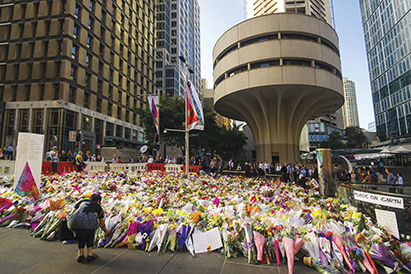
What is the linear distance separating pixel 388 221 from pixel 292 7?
87530 mm

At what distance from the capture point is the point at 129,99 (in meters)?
46.8

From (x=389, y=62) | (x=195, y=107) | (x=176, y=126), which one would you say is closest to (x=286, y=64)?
(x=176, y=126)

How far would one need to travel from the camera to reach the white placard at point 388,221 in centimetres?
480

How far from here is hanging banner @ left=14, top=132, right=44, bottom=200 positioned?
309 inches

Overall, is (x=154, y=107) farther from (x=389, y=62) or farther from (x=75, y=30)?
(x=389, y=62)

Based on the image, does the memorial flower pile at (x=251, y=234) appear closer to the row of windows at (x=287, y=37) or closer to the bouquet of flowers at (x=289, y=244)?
the bouquet of flowers at (x=289, y=244)

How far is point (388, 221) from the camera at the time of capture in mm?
4980

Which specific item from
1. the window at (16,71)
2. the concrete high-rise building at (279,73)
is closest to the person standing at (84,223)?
the concrete high-rise building at (279,73)

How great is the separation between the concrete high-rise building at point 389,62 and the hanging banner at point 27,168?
228 ft

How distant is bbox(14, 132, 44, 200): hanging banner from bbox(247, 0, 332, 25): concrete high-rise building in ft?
278

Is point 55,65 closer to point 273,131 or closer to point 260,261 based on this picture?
point 273,131

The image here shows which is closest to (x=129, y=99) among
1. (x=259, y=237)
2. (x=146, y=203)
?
(x=146, y=203)

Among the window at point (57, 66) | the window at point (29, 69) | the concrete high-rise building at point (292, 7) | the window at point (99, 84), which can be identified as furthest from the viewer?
the concrete high-rise building at point (292, 7)

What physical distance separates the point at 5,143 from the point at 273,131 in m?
37.2
